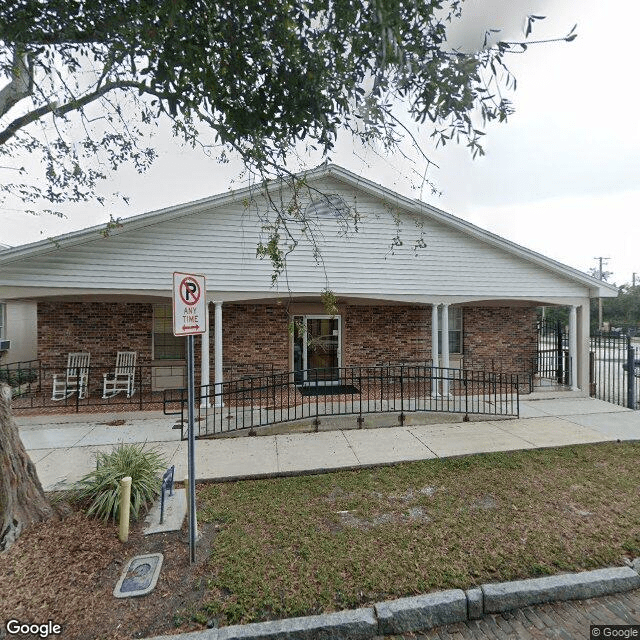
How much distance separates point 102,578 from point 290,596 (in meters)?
1.62

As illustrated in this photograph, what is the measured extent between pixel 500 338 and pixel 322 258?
24.7 feet

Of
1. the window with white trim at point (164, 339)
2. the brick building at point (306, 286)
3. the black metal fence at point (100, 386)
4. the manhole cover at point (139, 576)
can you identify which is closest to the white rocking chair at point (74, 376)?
the black metal fence at point (100, 386)

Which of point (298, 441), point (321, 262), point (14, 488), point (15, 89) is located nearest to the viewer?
point (14, 488)

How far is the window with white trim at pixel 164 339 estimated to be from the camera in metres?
10.7

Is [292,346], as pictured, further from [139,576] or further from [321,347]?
[139,576]

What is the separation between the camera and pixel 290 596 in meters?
2.73

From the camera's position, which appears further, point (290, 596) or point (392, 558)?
point (392, 558)

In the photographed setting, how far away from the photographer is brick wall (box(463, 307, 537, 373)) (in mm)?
12023

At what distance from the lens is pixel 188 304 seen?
3.26m

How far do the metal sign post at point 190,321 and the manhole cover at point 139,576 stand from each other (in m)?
0.32

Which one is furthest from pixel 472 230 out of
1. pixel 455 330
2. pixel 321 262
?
pixel 321 262

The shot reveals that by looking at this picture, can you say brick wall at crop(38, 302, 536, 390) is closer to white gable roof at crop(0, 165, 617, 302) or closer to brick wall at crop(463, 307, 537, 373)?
brick wall at crop(463, 307, 537, 373)

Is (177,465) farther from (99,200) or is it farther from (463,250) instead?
(463,250)

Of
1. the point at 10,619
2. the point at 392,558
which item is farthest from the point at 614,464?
the point at 10,619
